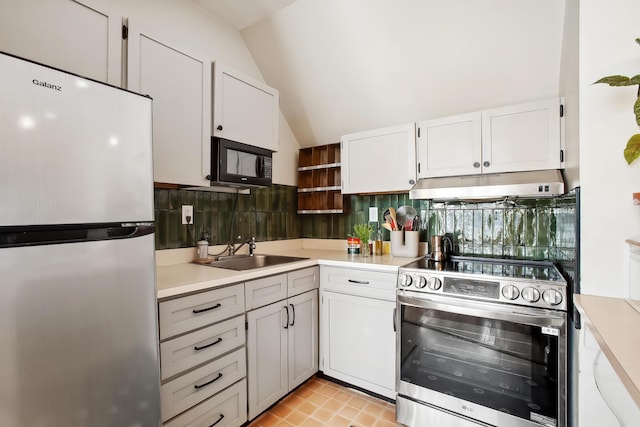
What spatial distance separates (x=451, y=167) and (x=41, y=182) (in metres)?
2.11

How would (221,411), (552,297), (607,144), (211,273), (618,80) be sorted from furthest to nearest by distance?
1. (211,273)
2. (221,411)
3. (552,297)
4. (607,144)
5. (618,80)

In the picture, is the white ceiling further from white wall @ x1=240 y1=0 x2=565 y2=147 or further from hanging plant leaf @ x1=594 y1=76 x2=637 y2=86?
hanging plant leaf @ x1=594 y1=76 x2=637 y2=86

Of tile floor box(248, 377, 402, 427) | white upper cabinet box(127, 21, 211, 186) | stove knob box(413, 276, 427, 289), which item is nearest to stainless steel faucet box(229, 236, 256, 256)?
white upper cabinet box(127, 21, 211, 186)

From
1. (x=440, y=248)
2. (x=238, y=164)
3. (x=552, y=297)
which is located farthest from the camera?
(x=440, y=248)

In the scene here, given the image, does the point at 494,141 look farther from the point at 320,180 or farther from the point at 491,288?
the point at 320,180

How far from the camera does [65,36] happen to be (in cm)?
136

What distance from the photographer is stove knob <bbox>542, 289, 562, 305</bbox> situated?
1474mm

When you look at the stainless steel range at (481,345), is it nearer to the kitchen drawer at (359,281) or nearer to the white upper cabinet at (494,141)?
the kitchen drawer at (359,281)

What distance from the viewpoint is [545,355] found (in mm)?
1497

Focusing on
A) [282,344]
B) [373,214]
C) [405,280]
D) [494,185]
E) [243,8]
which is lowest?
[282,344]

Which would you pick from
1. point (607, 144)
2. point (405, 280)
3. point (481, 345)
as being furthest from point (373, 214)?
point (607, 144)

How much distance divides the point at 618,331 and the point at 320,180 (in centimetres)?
233

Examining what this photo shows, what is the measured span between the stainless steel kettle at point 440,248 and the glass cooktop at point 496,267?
46 mm

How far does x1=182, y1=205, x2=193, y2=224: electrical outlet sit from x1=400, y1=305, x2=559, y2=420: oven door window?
1.51 meters
